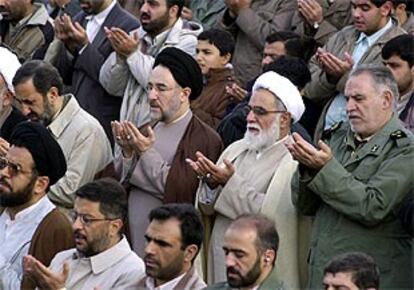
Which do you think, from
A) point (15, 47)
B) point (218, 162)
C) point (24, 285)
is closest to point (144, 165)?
point (218, 162)

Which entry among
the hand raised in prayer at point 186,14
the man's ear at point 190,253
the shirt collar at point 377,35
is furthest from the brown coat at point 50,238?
the hand raised in prayer at point 186,14

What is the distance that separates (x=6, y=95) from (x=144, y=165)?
149cm

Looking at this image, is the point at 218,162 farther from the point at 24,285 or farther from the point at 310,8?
the point at 310,8

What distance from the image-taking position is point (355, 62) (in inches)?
385

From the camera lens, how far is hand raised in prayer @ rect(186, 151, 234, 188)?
8.26 meters

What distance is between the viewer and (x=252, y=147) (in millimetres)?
8562

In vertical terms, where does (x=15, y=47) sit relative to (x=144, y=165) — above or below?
below

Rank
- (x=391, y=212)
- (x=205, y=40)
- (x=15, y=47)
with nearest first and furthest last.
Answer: (x=391, y=212) → (x=205, y=40) → (x=15, y=47)

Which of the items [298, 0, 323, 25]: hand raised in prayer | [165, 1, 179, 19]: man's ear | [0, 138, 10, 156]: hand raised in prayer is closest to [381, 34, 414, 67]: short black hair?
[298, 0, 323, 25]: hand raised in prayer

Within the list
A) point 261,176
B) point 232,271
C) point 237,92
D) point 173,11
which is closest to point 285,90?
point 261,176

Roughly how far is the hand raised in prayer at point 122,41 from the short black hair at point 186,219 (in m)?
2.41

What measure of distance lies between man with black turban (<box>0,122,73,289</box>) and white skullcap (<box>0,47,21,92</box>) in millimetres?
1340

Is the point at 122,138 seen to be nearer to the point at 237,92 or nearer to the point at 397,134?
the point at 237,92

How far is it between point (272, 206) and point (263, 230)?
0.87m
